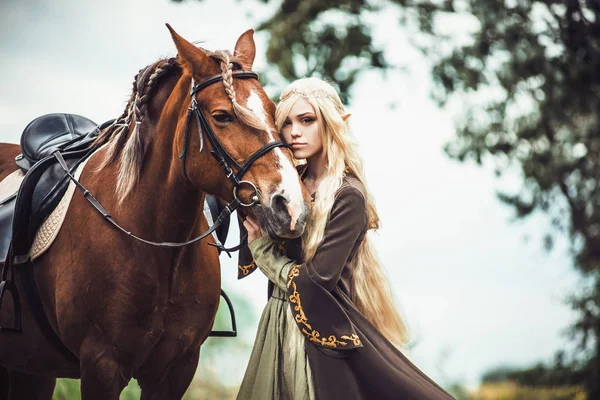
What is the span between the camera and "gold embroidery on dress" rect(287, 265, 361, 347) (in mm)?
2203

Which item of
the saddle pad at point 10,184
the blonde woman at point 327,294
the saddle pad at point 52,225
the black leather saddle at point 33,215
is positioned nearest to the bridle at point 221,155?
the blonde woman at point 327,294

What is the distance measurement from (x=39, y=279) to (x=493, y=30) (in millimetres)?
4622

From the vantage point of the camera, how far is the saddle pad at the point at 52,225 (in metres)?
2.88

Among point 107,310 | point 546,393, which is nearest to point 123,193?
point 107,310

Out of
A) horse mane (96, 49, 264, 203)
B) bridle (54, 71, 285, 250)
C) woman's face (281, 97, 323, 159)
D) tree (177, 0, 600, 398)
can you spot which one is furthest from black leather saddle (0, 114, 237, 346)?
tree (177, 0, 600, 398)

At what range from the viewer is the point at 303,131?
2.43 metres

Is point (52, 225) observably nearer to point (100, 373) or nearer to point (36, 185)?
point (36, 185)

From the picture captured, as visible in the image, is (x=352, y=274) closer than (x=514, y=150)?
Yes

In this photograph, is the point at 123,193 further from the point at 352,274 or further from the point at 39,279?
the point at 352,274

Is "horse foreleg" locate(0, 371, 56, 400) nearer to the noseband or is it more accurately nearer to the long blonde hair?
the noseband

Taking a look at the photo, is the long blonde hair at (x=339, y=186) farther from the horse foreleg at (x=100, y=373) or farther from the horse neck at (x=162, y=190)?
the horse foreleg at (x=100, y=373)

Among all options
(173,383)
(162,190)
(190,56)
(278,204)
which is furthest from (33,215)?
(278,204)

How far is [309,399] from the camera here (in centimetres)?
224

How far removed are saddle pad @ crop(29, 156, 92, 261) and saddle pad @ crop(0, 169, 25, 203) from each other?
1.66 feet
